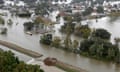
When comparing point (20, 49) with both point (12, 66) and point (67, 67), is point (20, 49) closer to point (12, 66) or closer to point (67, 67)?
point (67, 67)

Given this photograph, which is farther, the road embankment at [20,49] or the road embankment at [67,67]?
the road embankment at [20,49]

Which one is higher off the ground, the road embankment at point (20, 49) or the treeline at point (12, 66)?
the treeline at point (12, 66)

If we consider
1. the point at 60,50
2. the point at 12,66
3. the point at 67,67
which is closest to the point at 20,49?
the point at 60,50

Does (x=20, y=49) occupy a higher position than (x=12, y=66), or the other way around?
(x=12, y=66)

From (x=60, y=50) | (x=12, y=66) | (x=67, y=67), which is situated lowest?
(x=67, y=67)

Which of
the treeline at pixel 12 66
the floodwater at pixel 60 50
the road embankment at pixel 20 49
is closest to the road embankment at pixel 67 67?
the floodwater at pixel 60 50

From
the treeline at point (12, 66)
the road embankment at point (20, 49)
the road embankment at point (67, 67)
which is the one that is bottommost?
the road embankment at point (67, 67)

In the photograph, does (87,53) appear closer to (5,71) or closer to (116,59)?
(116,59)

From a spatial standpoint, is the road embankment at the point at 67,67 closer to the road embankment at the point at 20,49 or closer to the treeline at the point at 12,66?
the road embankment at the point at 20,49

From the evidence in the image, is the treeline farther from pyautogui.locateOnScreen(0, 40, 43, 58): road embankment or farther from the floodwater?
the floodwater

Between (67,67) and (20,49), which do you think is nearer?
(67,67)

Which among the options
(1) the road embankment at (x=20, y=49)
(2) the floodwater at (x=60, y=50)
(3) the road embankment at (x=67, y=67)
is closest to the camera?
(3) the road embankment at (x=67, y=67)
